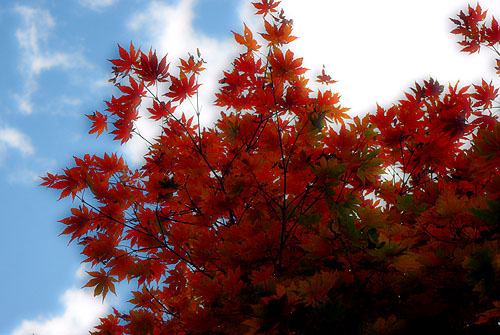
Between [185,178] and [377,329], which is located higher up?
[185,178]

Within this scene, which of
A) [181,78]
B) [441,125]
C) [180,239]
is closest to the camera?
[441,125]

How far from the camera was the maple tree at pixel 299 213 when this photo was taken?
127 cm

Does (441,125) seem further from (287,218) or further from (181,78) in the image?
(181,78)

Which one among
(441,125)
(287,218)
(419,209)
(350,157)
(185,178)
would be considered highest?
(185,178)

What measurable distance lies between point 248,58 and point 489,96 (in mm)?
1955

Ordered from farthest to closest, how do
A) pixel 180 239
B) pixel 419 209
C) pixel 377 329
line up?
pixel 180 239, pixel 419 209, pixel 377 329

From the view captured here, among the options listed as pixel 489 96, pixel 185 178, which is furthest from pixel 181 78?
pixel 489 96

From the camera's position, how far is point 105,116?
2.72m

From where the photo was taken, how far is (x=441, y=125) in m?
2.07

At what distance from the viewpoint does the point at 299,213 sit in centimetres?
173

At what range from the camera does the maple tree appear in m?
1.27

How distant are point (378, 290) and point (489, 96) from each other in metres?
2.19

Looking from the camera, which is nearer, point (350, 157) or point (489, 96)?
point (350, 157)

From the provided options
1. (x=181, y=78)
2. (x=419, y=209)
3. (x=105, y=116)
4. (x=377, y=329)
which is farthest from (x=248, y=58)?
(x=377, y=329)
